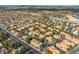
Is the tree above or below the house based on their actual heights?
above

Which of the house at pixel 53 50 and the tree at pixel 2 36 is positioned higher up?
the tree at pixel 2 36

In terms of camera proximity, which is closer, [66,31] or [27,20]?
[66,31]

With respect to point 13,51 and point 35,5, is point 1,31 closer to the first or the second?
point 13,51

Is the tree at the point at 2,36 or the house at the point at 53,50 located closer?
the house at the point at 53,50

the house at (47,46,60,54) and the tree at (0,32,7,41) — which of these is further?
the tree at (0,32,7,41)

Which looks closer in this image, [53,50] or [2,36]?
[53,50]
